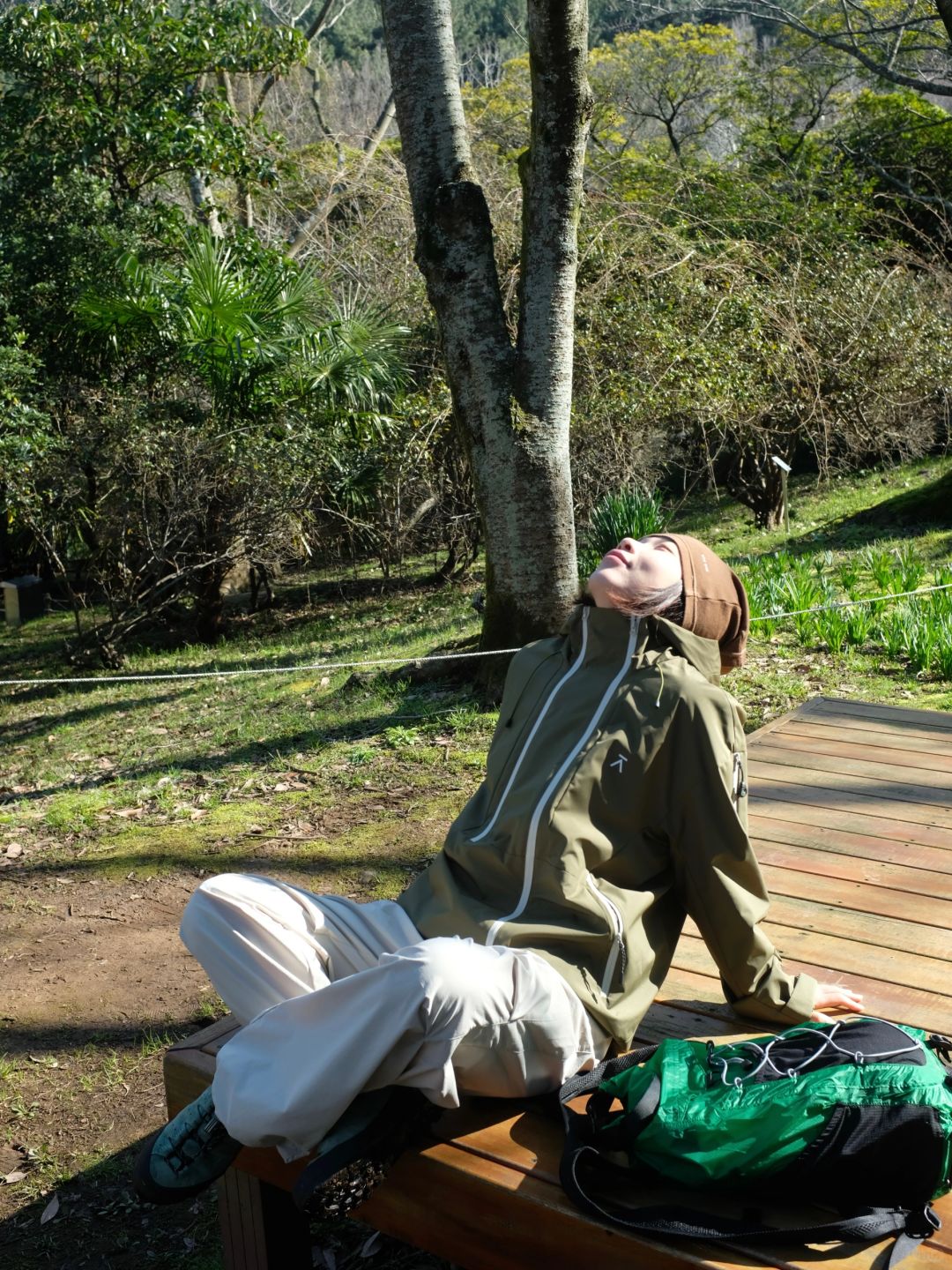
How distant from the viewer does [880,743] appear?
485cm

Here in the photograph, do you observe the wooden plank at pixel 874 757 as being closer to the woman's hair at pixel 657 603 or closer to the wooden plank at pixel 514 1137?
the woman's hair at pixel 657 603

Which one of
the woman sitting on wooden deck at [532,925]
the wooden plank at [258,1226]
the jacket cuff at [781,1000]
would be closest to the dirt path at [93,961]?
the wooden plank at [258,1226]

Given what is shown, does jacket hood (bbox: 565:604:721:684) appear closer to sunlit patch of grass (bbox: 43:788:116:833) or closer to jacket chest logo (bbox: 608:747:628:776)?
jacket chest logo (bbox: 608:747:628:776)

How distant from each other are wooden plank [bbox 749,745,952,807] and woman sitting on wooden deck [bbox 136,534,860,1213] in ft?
5.53

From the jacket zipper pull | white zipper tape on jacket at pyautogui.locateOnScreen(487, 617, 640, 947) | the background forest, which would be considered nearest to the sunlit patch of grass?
white zipper tape on jacket at pyautogui.locateOnScreen(487, 617, 640, 947)

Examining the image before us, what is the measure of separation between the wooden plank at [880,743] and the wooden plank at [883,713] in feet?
0.45

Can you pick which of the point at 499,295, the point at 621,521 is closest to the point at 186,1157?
the point at 499,295

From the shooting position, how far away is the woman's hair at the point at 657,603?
253 cm

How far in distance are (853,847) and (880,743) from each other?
111cm

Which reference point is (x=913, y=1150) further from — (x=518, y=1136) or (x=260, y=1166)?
(x=260, y=1166)

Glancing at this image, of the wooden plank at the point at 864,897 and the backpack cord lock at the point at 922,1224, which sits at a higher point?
the backpack cord lock at the point at 922,1224

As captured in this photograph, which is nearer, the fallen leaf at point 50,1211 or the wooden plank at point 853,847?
the fallen leaf at point 50,1211

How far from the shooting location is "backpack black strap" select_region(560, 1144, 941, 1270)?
1897 mm

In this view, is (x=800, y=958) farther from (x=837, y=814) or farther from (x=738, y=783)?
(x=837, y=814)
